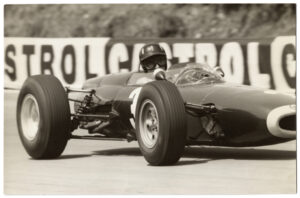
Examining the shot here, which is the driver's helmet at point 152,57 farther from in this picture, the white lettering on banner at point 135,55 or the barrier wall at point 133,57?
the white lettering on banner at point 135,55

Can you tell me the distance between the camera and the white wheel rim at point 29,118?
34.2 feet

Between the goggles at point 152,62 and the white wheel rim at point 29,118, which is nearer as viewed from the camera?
the white wheel rim at point 29,118

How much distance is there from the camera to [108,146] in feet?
39.0

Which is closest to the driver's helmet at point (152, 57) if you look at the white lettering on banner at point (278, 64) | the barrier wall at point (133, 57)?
the barrier wall at point (133, 57)

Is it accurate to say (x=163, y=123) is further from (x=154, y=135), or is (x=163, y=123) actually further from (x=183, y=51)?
(x=183, y=51)

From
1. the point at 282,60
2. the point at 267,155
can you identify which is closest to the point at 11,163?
the point at 267,155

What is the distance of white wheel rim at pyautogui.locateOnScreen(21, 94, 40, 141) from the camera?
10414mm

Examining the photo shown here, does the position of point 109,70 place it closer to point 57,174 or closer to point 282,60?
point 282,60

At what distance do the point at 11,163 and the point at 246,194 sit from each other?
11.2ft

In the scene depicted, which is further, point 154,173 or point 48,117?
point 48,117

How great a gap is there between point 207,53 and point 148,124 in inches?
346

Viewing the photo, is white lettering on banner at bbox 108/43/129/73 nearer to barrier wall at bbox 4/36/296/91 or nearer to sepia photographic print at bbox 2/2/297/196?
barrier wall at bbox 4/36/296/91

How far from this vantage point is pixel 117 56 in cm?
1925

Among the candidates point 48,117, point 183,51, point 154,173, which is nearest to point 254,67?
point 183,51
